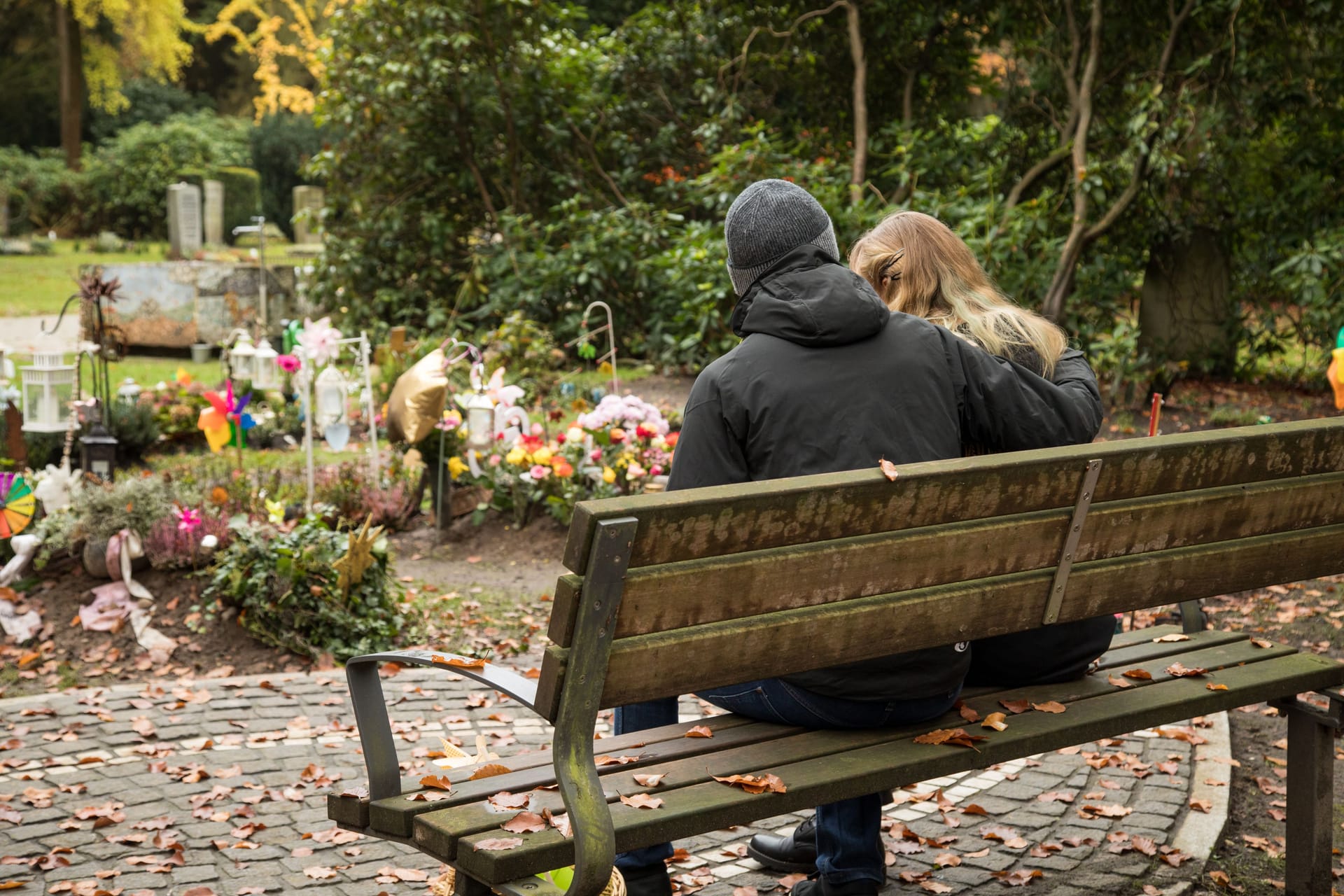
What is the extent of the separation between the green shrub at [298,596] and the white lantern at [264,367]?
306 cm

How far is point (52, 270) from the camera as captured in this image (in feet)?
69.4

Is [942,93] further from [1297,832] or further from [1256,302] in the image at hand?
[1297,832]

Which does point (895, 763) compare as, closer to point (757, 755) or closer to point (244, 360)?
point (757, 755)

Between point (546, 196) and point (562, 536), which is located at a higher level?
point (546, 196)

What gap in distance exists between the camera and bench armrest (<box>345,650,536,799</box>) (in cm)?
222

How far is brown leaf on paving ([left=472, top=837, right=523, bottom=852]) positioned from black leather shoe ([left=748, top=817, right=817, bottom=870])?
1.25m

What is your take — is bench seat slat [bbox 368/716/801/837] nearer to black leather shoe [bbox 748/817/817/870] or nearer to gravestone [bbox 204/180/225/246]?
black leather shoe [bbox 748/817/817/870]

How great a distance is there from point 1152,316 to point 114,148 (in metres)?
23.8

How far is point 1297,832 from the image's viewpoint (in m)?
3.05

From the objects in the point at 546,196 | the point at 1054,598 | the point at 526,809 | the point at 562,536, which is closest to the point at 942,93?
the point at 546,196

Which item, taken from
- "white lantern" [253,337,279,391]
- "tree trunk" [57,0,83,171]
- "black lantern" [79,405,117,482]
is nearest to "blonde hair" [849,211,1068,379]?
"black lantern" [79,405,117,482]

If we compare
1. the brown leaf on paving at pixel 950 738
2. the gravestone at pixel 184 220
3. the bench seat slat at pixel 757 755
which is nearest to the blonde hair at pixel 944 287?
the bench seat slat at pixel 757 755

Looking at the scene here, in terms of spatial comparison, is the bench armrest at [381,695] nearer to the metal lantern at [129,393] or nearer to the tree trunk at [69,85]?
the metal lantern at [129,393]

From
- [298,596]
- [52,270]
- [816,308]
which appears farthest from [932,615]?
[52,270]
